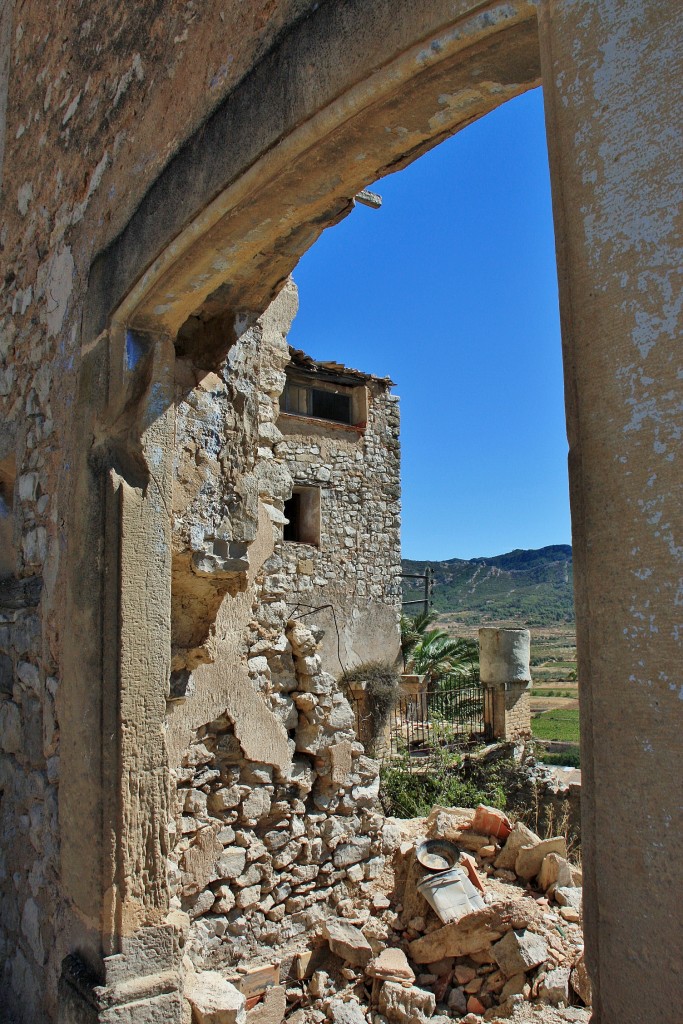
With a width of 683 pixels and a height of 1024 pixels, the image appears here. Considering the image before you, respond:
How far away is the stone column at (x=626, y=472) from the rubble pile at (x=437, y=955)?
12.3 ft

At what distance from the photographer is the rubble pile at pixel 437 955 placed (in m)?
4.54

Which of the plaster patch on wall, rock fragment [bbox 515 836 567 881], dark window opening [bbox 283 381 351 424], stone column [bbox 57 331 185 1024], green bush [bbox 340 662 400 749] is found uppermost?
dark window opening [bbox 283 381 351 424]

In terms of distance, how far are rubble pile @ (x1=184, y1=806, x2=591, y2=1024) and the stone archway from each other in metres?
2.60

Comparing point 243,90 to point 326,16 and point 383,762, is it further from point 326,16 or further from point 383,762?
point 383,762

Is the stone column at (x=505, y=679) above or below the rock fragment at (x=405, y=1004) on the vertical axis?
above

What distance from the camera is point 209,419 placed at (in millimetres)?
3309

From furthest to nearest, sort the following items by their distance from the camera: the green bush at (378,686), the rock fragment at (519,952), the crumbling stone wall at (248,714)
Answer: the green bush at (378,686) → the rock fragment at (519,952) → the crumbling stone wall at (248,714)

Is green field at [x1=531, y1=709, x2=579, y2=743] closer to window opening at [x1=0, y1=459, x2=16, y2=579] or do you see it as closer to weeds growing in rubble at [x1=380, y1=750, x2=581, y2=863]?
weeds growing in rubble at [x1=380, y1=750, x2=581, y2=863]

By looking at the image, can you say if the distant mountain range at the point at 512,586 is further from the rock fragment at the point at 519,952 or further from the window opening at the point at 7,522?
the window opening at the point at 7,522

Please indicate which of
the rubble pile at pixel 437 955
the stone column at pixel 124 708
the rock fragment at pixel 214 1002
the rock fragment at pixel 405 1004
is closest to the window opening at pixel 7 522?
the stone column at pixel 124 708

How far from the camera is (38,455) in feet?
10.9

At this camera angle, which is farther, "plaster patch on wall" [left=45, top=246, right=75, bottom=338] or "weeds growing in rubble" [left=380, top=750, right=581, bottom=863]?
"weeds growing in rubble" [left=380, top=750, right=581, bottom=863]

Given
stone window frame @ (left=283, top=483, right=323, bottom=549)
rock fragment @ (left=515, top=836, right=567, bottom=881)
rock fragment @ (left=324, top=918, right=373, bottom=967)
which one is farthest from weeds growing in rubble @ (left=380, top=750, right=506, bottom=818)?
stone window frame @ (left=283, top=483, right=323, bottom=549)

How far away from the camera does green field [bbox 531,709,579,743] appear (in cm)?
2442
